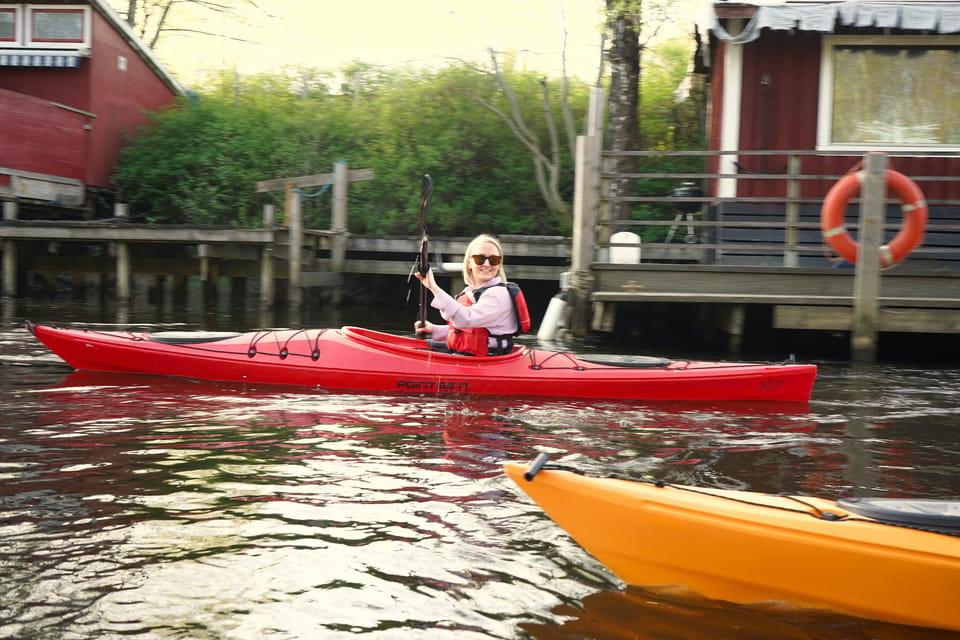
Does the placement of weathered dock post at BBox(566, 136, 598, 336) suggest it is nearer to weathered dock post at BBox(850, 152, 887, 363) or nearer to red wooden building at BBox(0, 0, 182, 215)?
weathered dock post at BBox(850, 152, 887, 363)

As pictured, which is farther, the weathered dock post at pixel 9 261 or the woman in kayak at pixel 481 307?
the weathered dock post at pixel 9 261

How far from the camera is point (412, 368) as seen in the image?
6734 mm

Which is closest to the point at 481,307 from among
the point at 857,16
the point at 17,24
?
the point at 857,16

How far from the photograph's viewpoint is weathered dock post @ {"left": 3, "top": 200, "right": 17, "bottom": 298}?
14.4m

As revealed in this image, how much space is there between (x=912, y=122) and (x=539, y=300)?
18.7ft

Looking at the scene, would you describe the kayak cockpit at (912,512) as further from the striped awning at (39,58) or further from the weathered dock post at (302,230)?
the striped awning at (39,58)

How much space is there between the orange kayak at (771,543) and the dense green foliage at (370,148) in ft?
40.0

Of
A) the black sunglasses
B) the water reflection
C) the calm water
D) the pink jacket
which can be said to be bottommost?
the water reflection

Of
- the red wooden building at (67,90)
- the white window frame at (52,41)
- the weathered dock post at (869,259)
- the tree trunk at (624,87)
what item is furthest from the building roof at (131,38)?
the weathered dock post at (869,259)

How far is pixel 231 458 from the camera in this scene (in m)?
4.82

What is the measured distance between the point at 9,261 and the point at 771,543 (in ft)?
46.1

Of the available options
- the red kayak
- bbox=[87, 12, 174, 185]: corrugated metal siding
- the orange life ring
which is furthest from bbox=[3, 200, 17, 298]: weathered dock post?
the orange life ring

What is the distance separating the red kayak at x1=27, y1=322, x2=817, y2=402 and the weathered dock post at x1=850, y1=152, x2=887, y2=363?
1.80 metres

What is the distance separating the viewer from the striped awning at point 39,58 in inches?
648
